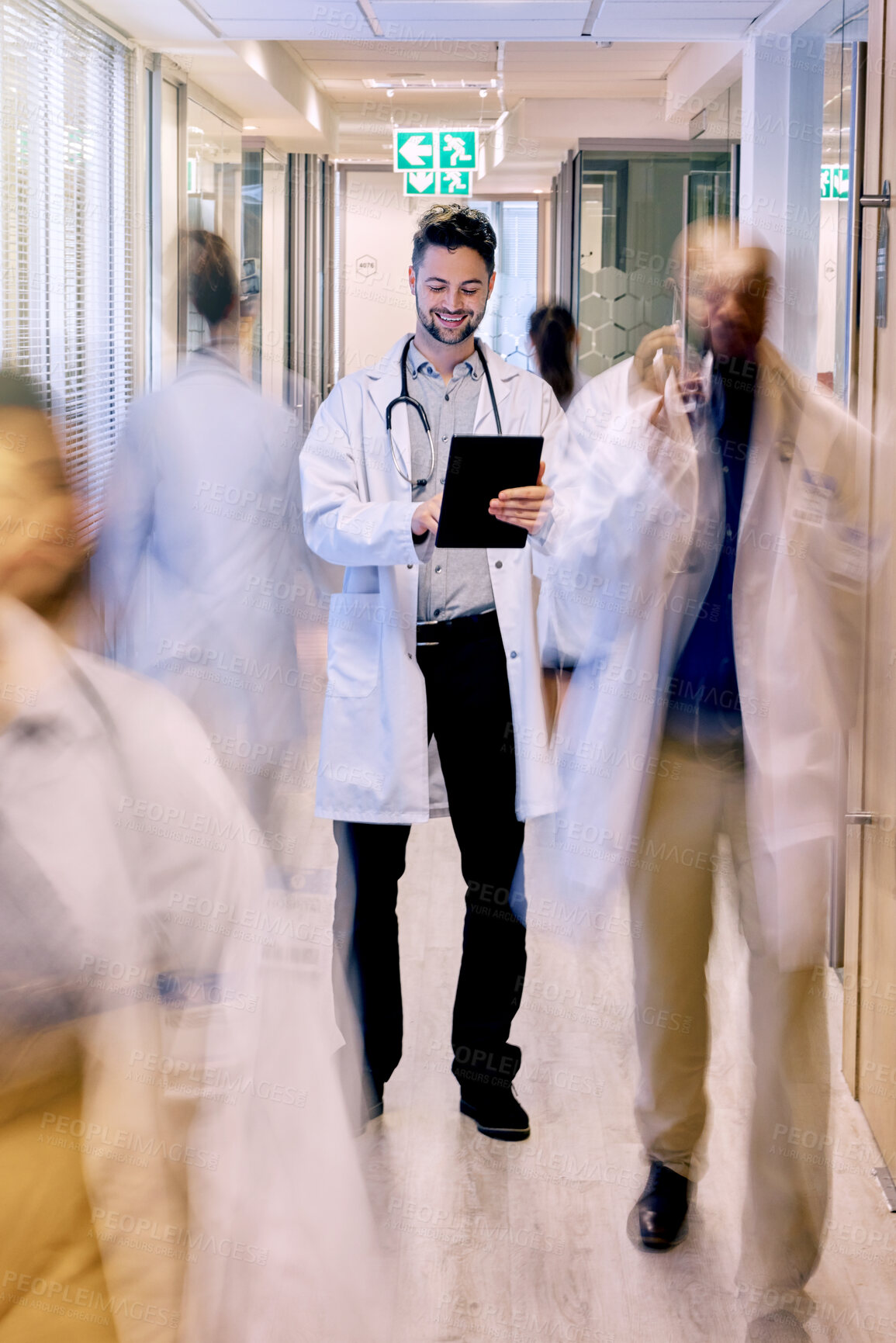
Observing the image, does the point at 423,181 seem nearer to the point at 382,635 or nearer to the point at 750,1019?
the point at 382,635

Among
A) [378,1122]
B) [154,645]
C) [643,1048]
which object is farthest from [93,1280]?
[154,645]

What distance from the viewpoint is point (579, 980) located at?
356cm

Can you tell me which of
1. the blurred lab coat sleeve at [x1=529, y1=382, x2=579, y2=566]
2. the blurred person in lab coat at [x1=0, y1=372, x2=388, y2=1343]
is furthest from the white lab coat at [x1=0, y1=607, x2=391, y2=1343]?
the blurred lab coat sleeve at [x1=529, y1=382, x2=579, y2=566]

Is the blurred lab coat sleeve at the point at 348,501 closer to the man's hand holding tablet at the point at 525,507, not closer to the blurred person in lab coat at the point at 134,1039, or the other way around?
the man's hand holding tablet at the point at 525,507

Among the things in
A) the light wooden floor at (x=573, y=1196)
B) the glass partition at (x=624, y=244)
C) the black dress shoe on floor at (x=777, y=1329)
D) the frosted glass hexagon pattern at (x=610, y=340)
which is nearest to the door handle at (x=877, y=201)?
the light wooden floor at (x=573, y=1196)

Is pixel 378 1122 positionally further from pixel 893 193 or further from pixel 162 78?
pixel 162 78

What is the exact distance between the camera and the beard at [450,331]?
2617mm

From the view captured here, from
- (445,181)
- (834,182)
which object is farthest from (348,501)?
(445,181)

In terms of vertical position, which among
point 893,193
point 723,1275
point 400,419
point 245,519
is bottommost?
point 723,1275

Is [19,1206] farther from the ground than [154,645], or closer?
closer

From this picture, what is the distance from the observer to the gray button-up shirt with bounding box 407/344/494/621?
2625mm

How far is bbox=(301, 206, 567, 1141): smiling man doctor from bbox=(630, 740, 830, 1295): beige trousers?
402mm

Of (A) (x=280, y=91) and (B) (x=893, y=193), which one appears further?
(A) (x=280, y=91)

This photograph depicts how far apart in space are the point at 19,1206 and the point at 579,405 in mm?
1723
